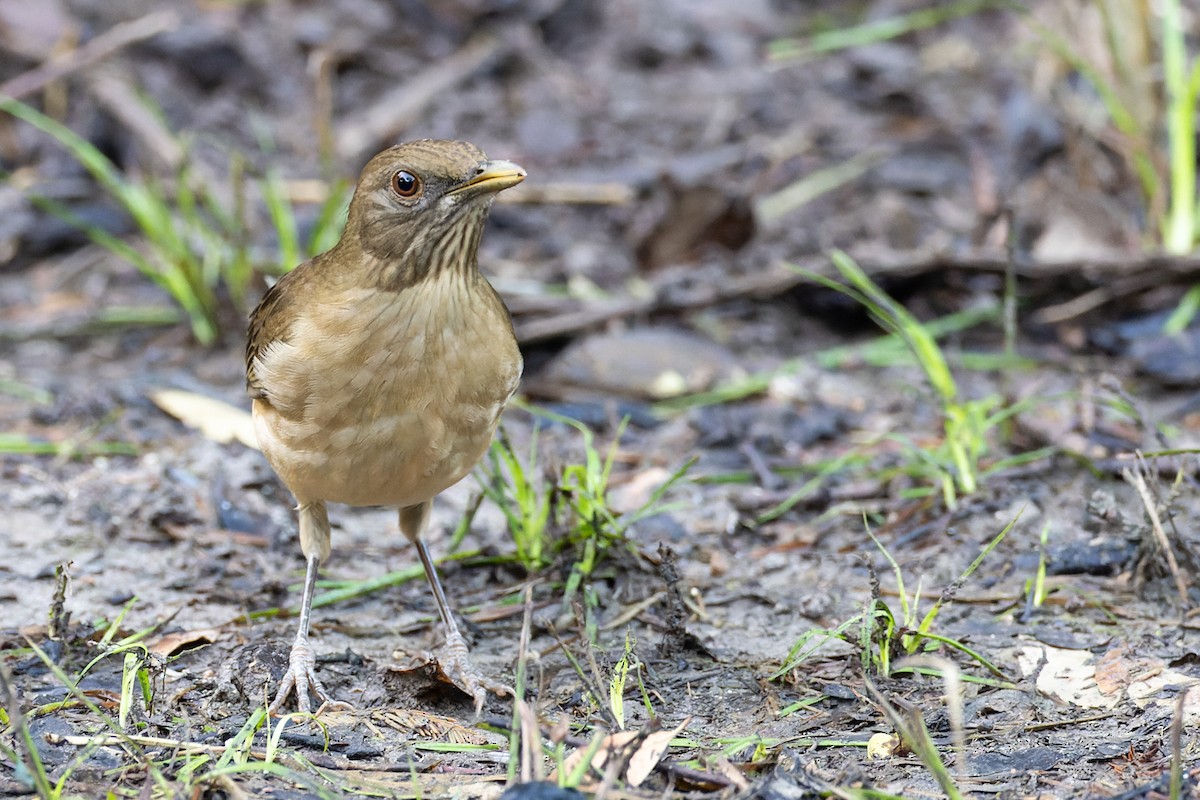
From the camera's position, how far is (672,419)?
25.4 ft

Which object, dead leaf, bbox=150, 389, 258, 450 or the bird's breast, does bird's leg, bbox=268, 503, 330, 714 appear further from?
dead leaf, bbox=150, 389, 258, 450

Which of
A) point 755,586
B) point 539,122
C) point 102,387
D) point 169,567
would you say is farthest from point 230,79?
point 755,586

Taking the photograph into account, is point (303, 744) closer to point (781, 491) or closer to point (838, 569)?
point (838, 569)

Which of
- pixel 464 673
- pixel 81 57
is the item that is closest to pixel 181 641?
pixel 464 673

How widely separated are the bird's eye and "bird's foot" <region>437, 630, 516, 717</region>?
1.65 metres

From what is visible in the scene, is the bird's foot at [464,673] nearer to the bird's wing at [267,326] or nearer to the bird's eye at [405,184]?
the bird's wing at [267,326]

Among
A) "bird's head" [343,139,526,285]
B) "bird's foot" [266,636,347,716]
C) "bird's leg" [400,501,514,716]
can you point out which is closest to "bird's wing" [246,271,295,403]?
"bird's head" [343,139,526,285]

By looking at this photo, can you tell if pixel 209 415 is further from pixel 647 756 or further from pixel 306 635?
pixel 647 756

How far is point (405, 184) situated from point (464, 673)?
175 cm

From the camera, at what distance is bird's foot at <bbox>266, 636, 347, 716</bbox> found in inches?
185

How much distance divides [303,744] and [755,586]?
2.19m

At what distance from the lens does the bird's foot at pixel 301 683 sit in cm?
470

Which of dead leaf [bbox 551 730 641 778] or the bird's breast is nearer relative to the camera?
dead leaf [bbox 551 730 641 778]

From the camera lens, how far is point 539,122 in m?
10.8
